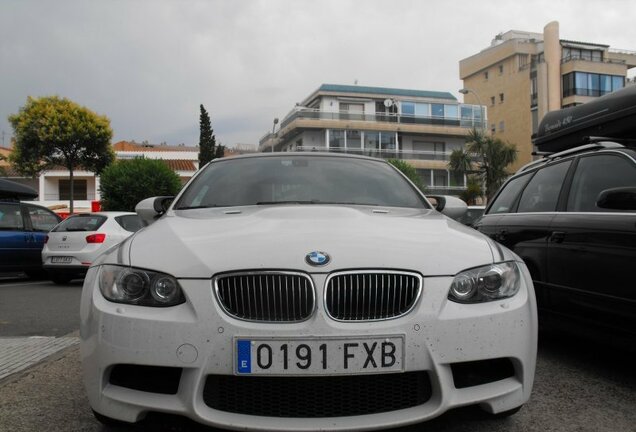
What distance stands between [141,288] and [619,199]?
2.66 m

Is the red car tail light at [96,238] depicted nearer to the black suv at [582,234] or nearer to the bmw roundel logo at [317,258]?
the black suv at [582,234]

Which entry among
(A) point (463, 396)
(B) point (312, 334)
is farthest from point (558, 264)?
(B) point (312, 334)

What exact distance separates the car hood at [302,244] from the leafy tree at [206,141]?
44377mm

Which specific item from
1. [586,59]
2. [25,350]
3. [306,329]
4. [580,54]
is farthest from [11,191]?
[580,54]

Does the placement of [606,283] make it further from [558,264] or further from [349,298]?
[349,298]

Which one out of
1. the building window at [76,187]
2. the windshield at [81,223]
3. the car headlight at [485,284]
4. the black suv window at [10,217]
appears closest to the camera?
the car headlight at [485,284]

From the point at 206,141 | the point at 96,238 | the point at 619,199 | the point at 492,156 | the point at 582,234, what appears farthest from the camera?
the point at 206,141

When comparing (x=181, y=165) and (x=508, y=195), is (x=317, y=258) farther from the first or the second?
(x=181, y=165)

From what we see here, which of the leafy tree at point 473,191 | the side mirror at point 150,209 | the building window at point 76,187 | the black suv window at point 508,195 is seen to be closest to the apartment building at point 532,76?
the leafy tree at point 473,191

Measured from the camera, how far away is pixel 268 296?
2.28 m

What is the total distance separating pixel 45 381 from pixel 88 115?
104 feet

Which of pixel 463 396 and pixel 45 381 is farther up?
pixel 463 396

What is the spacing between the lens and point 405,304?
2.32 m

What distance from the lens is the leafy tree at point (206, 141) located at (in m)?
46.5
